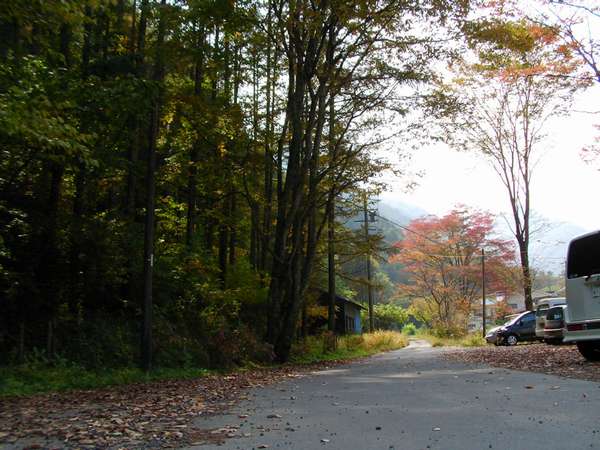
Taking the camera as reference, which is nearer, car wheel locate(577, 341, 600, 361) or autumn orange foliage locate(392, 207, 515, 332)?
car wheel locate(577, 341, 600, 361)

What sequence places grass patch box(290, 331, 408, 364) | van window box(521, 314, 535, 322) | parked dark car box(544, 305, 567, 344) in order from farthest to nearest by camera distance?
van window box(521, 314, 535, 322) → parked dark car box(544, 305, 567, 344) → grass patch box(290, 331, 408, 364)

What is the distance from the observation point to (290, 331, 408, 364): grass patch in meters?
19.4

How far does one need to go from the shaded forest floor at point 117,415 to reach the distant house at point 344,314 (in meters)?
29.2

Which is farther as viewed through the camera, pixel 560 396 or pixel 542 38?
pixel 542 38

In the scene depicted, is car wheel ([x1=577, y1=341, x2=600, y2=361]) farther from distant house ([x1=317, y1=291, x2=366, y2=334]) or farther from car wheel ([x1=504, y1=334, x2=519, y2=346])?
distant house ([x1=317, y1=291, x2=366, y2=334])

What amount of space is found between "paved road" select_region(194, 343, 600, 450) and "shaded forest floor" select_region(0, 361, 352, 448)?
44cm

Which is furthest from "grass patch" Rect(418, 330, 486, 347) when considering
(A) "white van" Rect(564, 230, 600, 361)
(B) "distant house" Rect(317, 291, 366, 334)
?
(A) "white van" Rect(564, 230, 600, 361)

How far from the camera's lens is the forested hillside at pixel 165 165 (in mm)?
12781

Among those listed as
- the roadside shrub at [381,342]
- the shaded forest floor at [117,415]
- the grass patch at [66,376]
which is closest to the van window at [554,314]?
the roadside shrub at [381,342]

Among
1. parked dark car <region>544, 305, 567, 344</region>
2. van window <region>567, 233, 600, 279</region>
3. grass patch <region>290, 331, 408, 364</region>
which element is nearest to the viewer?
van window <region>567, 233, 600, 279</region>

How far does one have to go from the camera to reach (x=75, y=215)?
593 inches

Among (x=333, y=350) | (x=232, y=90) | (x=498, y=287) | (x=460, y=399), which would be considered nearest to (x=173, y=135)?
(x=232, y=90)

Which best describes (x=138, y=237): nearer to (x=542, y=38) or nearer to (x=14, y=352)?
(x=14, y=352)

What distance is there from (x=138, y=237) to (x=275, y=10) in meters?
8.04
